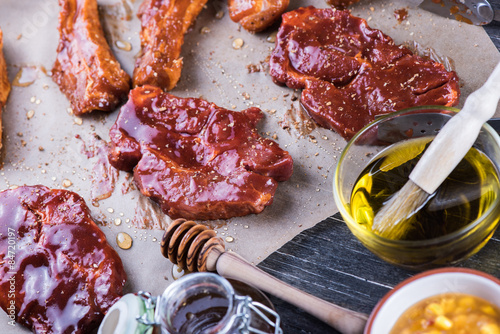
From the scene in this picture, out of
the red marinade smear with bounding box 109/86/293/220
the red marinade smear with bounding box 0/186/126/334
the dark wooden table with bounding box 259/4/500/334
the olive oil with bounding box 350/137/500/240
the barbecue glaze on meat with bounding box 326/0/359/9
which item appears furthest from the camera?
the barbecue glaze on meat with bounding box 326/0/359/9

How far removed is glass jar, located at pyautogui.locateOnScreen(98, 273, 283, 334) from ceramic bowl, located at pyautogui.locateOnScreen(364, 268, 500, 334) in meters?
0.33

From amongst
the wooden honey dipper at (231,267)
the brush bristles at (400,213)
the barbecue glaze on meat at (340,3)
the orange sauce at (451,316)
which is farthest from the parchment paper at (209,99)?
the orange sauce at (451,316)

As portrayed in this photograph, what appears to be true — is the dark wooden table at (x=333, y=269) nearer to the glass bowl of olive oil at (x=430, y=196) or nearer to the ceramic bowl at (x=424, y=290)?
the glass bowl of olive oil at (x=430, y=196)

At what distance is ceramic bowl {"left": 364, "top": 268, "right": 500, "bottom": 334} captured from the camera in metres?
1.68

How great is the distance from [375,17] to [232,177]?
1.08m

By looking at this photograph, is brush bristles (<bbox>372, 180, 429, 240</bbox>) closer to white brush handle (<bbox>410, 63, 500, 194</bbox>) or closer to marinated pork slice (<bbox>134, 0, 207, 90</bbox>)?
white brush handle (<bbox>410, 63, 500, 194</bbox>)

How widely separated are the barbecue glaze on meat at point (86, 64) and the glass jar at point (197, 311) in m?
1.18

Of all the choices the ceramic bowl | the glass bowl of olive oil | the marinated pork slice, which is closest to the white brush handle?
the glass bowl of olive oil

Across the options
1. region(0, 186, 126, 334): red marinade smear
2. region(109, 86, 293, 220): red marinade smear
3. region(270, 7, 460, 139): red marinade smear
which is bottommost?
region(0, 186, 126, 334): red marinade smear

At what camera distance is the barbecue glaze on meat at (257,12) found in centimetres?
267

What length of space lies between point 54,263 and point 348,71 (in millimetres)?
1552

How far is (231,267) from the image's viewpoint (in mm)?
2039

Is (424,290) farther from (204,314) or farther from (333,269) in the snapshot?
(204,314)

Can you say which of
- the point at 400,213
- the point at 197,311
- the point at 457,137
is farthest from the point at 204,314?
the point at 457,137
